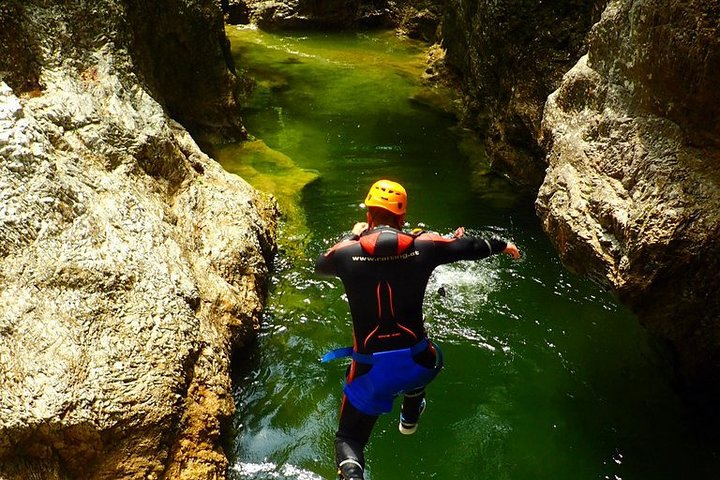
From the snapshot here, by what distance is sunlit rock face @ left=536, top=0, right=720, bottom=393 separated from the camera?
12.3ft

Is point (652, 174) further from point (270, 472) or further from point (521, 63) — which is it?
point (521, 63)

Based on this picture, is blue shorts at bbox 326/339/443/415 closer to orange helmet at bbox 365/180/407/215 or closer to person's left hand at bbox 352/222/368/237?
person's left hand at bbox 352/222/368/237

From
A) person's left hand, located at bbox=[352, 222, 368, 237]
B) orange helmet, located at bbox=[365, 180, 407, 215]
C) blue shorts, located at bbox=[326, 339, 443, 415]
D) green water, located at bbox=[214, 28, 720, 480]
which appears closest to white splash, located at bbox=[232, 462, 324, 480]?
green water, located at bbox=[214, 28, 720, 480]

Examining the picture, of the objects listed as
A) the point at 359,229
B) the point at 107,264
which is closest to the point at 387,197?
the point at 359,229

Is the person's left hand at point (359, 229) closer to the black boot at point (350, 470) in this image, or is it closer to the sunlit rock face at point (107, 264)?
the black boot at point (350, 470)

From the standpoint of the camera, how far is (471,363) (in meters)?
5.40

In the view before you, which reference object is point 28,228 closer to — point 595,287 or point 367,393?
point 367,393

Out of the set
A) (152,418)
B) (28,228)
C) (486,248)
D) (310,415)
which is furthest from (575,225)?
(28,228)

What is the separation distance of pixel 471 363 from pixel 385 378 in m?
2.14

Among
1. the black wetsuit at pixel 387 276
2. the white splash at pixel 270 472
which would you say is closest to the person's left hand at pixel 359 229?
the black wetsuit at pixel 387 276

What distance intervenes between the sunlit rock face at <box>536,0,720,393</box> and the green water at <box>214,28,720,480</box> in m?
0.76

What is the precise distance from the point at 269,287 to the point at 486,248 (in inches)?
133

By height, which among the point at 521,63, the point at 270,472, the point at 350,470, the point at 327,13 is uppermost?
the point at 521,63

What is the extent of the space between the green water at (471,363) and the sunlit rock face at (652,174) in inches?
29.8
